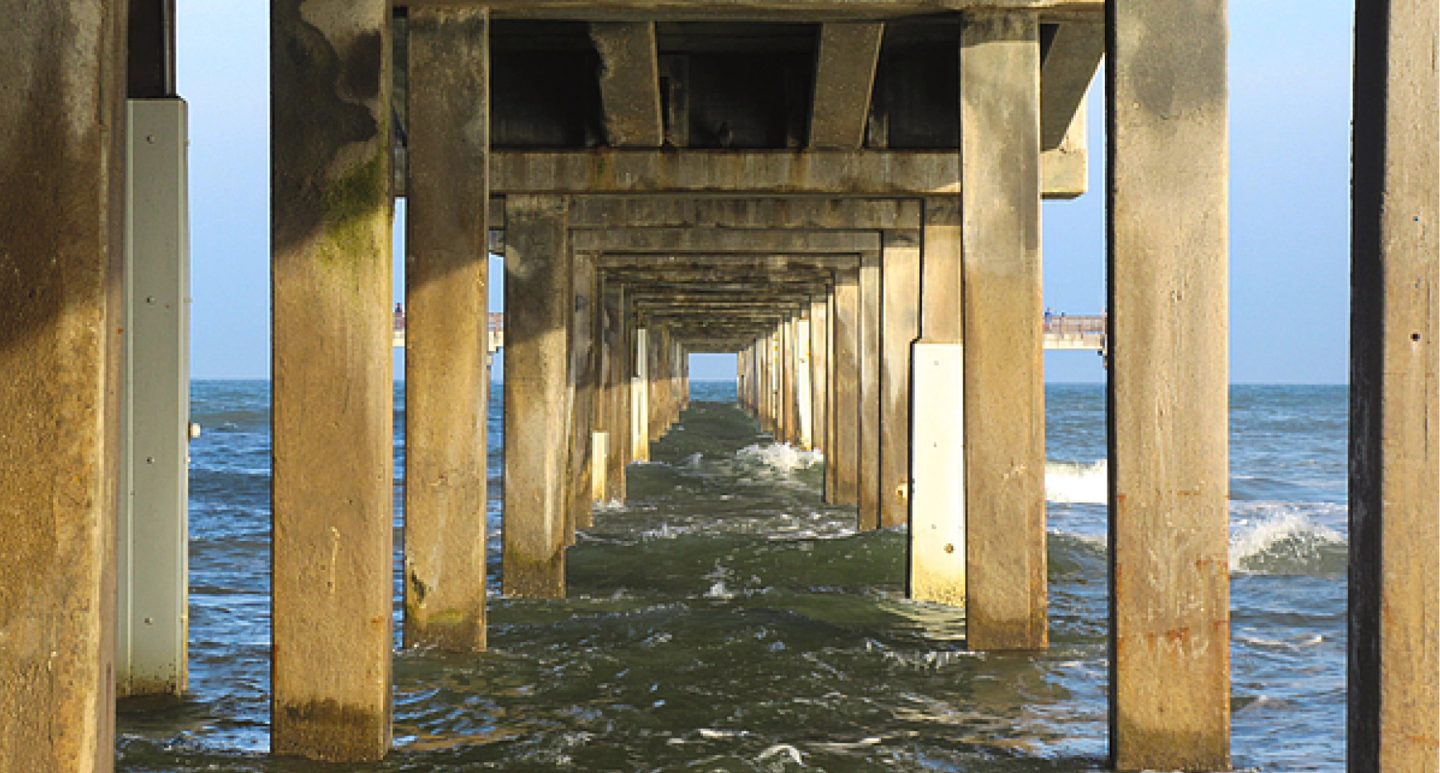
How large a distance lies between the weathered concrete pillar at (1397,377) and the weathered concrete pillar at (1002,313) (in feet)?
10.5

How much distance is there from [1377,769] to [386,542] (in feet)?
9.73

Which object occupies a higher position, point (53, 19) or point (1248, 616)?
point (53, 19)

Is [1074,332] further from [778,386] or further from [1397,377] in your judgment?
[1397,377]

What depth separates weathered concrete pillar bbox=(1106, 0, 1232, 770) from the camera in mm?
4293

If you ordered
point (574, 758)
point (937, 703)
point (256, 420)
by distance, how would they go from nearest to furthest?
point (574, 758) < point (937, 703) < point (256, 420)

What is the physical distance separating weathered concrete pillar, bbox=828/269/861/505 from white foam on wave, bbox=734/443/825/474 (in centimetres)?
687

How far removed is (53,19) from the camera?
2.86 meters

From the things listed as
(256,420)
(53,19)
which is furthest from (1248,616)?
(256,420)

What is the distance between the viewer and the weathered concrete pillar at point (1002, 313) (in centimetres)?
644

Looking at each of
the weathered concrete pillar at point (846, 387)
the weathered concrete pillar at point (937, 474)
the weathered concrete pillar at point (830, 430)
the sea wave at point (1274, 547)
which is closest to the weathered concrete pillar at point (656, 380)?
the weathered concrete pillar at point (830, 430)

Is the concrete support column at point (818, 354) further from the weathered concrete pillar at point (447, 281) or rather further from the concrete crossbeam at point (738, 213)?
the weathered concrete pillar at point (447, 281)

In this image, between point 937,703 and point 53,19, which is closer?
point 53,19

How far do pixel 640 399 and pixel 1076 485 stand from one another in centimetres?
801

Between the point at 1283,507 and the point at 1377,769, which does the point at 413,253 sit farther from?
the point at 1283,507
